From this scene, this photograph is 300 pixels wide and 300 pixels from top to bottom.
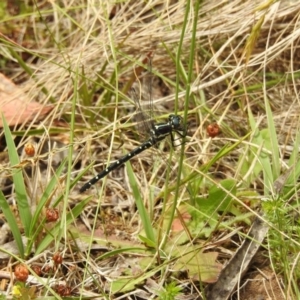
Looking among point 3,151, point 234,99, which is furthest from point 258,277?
point 3,151

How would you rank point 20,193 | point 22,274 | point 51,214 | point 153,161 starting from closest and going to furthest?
point 22,274
point 51,214
point 20,193
point 153,161

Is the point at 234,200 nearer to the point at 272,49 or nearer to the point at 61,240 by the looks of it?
the point at 61,240

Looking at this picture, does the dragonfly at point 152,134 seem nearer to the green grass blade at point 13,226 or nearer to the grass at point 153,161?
the grass at point 153,161

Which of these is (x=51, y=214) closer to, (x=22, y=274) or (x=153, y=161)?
(x=22, y=274)

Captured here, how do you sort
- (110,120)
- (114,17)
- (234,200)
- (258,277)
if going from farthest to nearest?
(114,17), (110,120), (234,200), (258,277)

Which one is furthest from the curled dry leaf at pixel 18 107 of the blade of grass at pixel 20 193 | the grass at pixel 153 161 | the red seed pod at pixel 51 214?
the red seed pod at pixel 51 214

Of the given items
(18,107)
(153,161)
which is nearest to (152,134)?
(153,161)

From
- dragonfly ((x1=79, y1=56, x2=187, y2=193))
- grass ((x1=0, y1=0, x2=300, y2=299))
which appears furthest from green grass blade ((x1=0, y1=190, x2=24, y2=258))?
dragonfly ((x1=79, y1=56, x2=187, y2=193))
